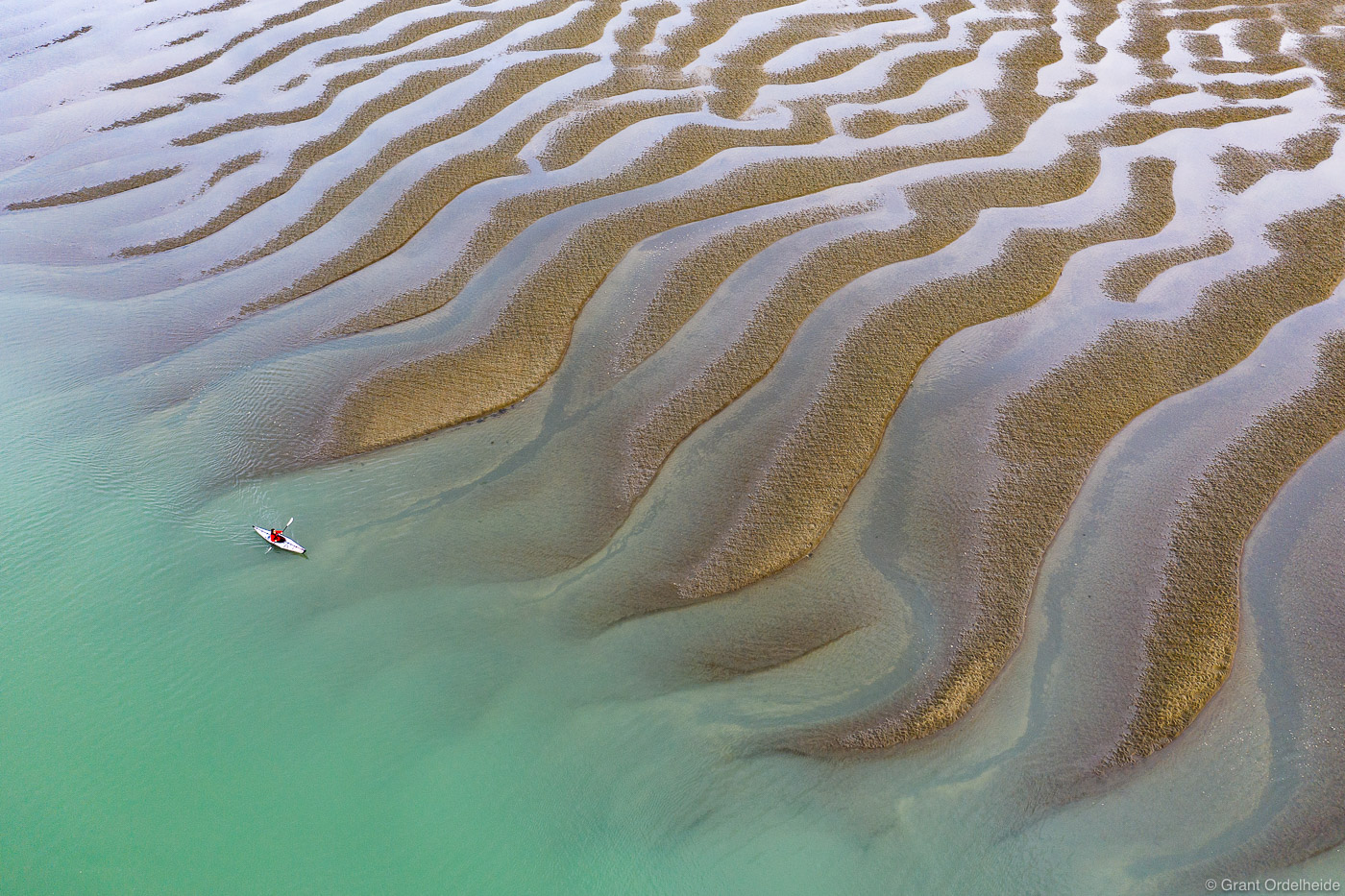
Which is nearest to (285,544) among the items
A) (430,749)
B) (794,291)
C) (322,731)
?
(322,731)

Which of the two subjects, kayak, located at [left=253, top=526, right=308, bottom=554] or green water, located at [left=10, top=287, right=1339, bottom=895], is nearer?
green water, located at [left=10, top=287, right=1339, bottom=895]

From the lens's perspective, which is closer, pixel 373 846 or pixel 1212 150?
pixel 373 846

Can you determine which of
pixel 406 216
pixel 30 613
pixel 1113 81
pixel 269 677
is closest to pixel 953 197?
pixel 1113 81

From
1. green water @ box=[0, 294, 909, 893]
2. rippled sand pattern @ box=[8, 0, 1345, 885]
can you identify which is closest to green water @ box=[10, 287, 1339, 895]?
green water @ box=[0, 294, 909, 893]

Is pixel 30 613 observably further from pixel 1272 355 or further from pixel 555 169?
pixel 1272 355

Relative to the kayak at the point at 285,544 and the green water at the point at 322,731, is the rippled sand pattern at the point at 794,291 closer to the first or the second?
the green water at the point at 322,731

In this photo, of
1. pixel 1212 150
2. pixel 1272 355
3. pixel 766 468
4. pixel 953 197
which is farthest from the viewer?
pixel 1212 150

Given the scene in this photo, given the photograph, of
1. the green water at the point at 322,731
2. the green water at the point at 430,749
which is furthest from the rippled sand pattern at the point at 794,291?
the green water at the point at 322,731

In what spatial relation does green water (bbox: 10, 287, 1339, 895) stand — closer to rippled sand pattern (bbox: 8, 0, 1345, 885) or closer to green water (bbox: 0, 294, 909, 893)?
green water (bbox: 0, 294, 909, 893)

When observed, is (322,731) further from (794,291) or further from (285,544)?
(794,291)
